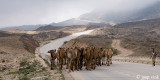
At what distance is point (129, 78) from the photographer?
12.0m

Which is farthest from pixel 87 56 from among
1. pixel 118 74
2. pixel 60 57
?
pixel 118 74

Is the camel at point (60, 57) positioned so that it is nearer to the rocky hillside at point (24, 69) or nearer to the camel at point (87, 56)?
the rocky hillside at point (24, 69)

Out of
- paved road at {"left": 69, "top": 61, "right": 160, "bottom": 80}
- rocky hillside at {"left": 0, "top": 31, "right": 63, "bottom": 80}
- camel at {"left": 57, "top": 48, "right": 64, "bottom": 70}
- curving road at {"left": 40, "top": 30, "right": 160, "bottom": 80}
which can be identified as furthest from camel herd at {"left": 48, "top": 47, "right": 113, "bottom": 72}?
rocky hillside at {"left": 0, "top": 31, "right": 63, "bottom": 80}

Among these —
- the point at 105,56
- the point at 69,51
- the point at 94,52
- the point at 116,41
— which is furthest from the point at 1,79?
the point at 116,41

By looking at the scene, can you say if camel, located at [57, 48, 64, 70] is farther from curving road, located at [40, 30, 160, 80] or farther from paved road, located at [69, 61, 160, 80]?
paved road, located at [69, 61, 160, 80]

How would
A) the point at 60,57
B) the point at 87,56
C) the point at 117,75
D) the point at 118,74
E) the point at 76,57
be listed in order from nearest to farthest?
the point at 117,75 < the point at 118,74 < the point at 76,57 < the point at 60,57 < the point at 87,56

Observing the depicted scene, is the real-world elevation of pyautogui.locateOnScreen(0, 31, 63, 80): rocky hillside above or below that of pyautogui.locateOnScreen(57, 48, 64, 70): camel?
below

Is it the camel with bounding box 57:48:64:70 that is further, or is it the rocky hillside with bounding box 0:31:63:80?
the camel with bounding box 57:48:64:70

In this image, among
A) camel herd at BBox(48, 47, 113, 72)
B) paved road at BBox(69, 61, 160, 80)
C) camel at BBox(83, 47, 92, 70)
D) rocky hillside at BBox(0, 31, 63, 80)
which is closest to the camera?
paved road at BBox(69, 61, 160, 80)

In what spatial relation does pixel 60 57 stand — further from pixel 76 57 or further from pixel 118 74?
pixel 118 74

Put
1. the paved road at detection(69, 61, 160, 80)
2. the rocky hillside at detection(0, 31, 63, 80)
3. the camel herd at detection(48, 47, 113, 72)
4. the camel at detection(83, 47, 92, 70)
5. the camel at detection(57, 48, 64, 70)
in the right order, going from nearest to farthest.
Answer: the paved road at detection(69, 61, 160, 80)
the rocky hillside at detection(0, 31, 63, 80)
the camel herd at detection(48, 47, 113, 72)
the camel at detection(57, 48, 64, 70)
the camel at detection(83, 47, 92, 70)

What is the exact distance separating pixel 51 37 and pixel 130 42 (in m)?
43.3

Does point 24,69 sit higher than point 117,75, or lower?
lower

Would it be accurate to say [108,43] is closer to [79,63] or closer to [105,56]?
[105,56]
